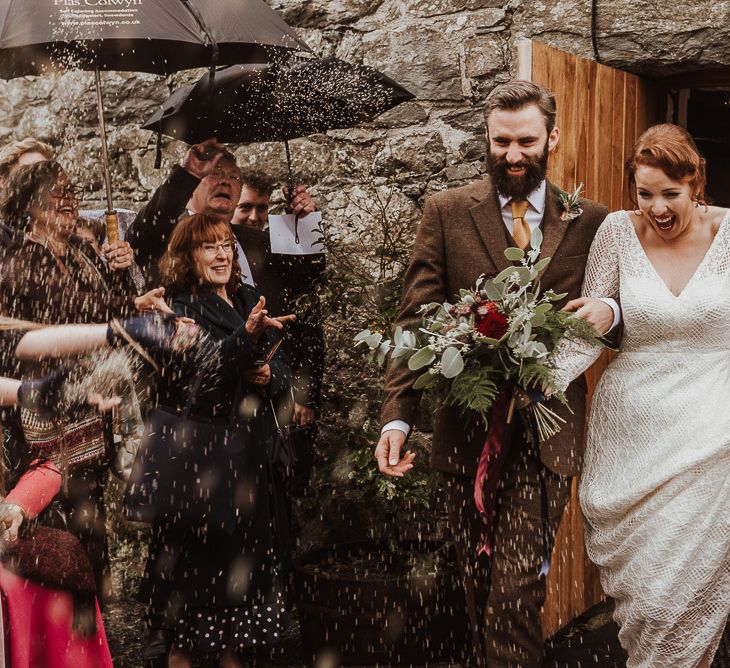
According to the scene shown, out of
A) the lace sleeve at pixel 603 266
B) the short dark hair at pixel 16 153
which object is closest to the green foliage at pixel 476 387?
the lace sleeve at pixel 603 266

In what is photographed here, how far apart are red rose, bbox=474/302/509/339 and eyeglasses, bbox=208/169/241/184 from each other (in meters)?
1.90

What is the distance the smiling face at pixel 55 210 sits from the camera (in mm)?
3889

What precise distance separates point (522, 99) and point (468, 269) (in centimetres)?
59

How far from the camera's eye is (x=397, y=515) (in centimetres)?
474

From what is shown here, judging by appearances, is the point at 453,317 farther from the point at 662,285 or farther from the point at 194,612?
the point at 194,612

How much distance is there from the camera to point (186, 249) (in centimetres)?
407

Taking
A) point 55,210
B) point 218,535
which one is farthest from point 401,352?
point 55,210

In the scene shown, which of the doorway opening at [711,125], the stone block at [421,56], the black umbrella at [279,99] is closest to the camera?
the black umbrella at [279,99]

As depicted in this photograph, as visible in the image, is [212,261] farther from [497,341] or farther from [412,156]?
[412,156]

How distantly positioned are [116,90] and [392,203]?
1979 mm

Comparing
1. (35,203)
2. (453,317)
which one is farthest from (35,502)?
(453,317)

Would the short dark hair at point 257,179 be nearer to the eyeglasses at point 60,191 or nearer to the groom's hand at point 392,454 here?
the eyeglasses at point 60,191

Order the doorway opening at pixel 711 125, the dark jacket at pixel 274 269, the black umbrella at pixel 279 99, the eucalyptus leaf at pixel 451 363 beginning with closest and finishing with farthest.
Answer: the eucalyptus leaf at pixel 451 363 < the dark jacket at pixel 274 269 < the black umbrella at pixel 279 99 < the doorway opening at pixel 711 125

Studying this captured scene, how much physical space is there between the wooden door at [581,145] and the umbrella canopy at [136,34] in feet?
3.42
